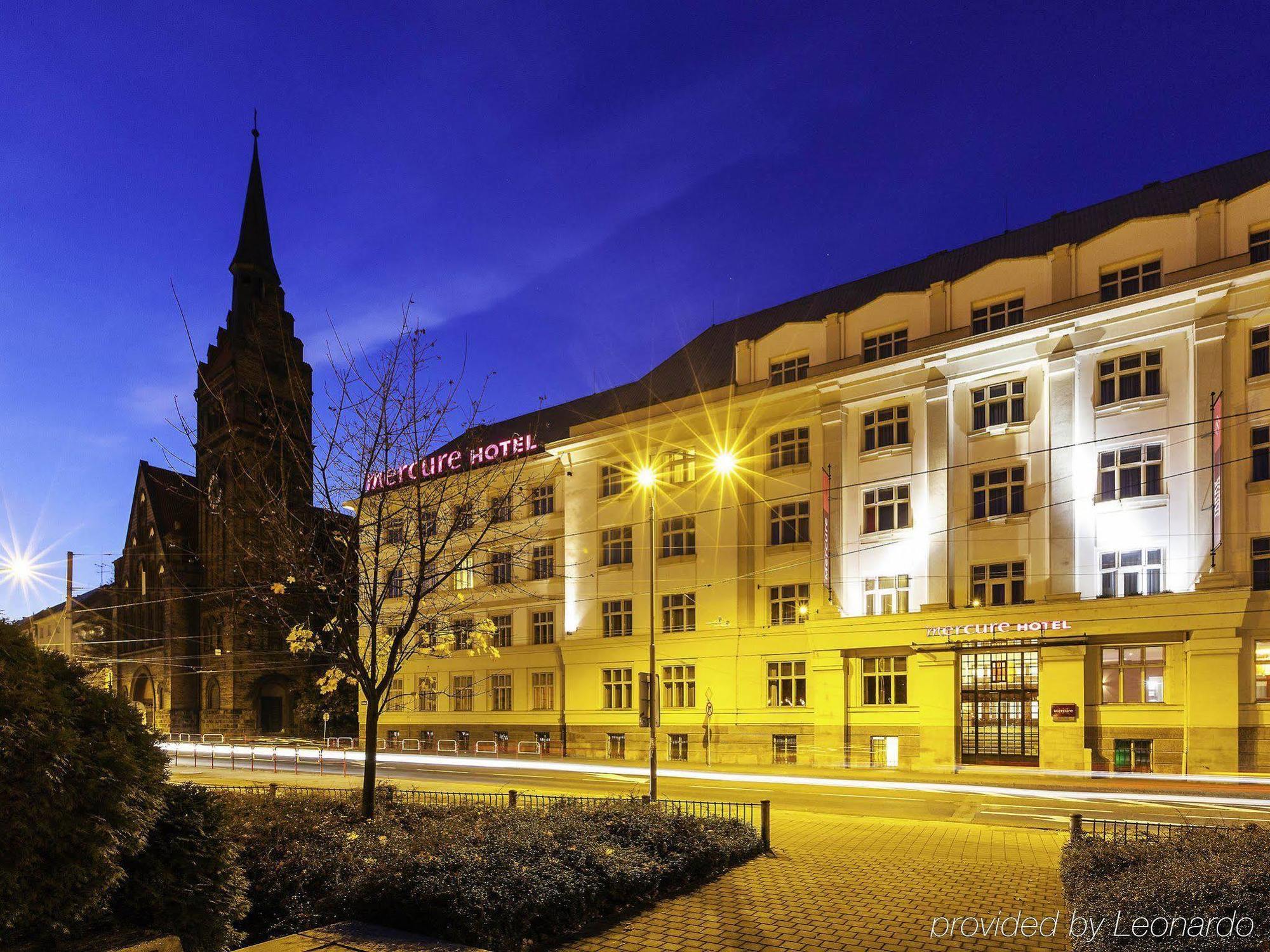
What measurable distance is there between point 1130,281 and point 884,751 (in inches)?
744

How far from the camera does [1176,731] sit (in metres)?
28.3

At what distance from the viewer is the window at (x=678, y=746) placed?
128 feet

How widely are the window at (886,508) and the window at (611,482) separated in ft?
38.8

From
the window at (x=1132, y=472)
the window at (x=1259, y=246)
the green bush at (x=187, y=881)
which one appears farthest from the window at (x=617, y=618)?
the green bush at (x=187, y=881)

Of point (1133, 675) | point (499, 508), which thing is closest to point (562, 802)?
point (499, 508)

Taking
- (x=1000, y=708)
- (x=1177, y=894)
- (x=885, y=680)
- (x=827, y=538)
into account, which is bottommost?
(x=1000, y=708)

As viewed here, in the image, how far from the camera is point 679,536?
4103 cm

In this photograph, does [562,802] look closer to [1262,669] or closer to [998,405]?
[1262,669]

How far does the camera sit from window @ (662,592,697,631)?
131 feet

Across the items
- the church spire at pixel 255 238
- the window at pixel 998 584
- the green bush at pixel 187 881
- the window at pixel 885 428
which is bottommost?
the green bush at pixel 187 881

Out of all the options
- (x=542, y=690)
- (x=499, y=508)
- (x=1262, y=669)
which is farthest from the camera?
(x=542, y=690)

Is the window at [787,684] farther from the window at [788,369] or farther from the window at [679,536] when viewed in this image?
the window at [788,369]

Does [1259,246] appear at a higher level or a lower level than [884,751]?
higher

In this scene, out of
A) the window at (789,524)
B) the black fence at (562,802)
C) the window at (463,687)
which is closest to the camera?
the black fence at (562,802)
